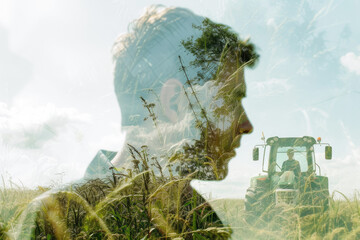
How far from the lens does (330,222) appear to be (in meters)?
1.32

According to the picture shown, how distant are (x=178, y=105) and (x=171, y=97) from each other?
0.32 feet

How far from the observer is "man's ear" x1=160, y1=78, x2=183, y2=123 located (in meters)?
1.70

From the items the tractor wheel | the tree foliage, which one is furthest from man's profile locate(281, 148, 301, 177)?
the tree foliage

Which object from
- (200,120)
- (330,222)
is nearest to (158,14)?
(200,120)

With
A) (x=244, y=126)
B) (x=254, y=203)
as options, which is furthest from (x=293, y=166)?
(x=254, y=203)

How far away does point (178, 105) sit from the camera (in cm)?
166

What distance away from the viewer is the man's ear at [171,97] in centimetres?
170

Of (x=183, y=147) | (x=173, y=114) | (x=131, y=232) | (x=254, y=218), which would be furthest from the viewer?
(x=173, y=114)

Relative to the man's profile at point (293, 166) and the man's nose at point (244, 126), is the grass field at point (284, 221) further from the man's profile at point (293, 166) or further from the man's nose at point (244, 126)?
the man's nose at point (244, 126)

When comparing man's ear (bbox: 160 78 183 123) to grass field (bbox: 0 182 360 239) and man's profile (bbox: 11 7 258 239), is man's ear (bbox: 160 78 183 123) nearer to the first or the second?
man's profile (bbox: 11 7 258 239)

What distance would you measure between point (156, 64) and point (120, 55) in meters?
0.23

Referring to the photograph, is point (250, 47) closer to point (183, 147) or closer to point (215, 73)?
point (215, 73)

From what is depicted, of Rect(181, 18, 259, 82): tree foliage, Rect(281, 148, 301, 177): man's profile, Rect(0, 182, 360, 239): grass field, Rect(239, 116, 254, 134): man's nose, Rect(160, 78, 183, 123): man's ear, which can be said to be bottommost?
Rect(0, 182, 360, 239): grass field

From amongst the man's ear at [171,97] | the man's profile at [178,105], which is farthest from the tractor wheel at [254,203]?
the man's ear at [171,97]
